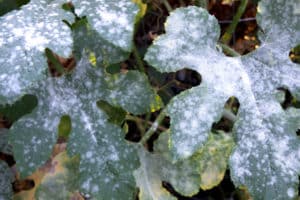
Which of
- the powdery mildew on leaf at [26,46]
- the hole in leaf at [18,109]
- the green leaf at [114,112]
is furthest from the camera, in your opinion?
the hole in leaf at [18,109]

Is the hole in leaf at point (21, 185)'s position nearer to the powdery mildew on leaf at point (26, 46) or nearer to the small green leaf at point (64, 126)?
the small green leaf at point (64, 126)

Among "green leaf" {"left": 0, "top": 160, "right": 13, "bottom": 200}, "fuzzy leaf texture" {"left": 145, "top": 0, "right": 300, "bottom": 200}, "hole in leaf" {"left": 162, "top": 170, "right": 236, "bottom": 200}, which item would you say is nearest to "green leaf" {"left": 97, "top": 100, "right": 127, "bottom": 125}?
"fuzzy leaf texture" {"left": 145, "top": 0, "right": 300, "bottom": 200}

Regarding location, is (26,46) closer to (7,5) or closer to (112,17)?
(112,17)

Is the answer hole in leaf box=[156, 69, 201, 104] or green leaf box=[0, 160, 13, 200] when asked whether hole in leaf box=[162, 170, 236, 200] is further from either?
green leaf box=[0, 160, 13, 200]

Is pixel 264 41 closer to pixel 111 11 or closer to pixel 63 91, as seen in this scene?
pixel 111 11

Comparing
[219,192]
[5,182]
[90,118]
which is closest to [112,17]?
[90,118]

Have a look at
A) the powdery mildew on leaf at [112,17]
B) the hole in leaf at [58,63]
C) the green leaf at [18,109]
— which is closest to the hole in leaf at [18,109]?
the green leaf at [18,109]

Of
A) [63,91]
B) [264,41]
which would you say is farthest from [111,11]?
[264,41]
